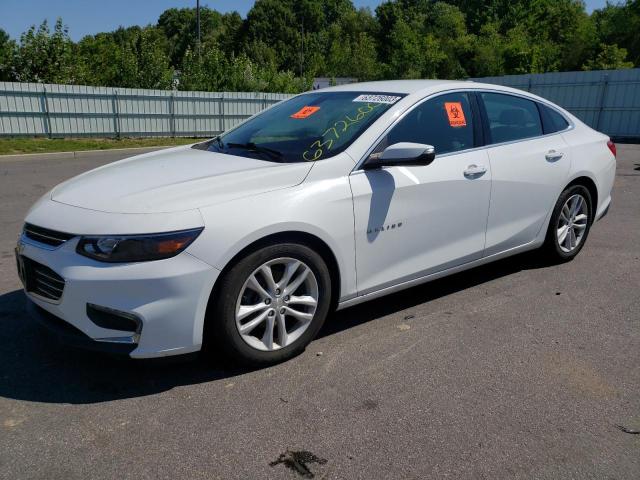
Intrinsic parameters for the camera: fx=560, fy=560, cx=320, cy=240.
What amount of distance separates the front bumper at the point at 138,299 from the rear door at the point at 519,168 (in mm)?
2371

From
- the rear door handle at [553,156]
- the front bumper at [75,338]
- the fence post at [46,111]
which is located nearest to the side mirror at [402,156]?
the rear door handle at [553,156]

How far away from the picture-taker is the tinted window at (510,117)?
4.27m

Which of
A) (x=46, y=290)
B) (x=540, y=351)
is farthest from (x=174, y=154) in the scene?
(x=540, y=351)

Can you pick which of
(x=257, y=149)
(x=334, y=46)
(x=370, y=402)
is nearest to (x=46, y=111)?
(x=257, y=149)

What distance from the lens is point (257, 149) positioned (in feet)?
12.3

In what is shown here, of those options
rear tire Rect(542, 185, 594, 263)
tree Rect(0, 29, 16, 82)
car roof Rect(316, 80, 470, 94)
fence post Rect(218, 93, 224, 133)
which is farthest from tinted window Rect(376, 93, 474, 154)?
tree Rect(0, 29, 16, 82)

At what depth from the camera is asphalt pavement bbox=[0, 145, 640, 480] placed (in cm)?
237

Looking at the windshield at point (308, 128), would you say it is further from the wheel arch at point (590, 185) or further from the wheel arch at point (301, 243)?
the wheel arch at point (590, 185)

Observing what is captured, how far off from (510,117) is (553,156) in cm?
52

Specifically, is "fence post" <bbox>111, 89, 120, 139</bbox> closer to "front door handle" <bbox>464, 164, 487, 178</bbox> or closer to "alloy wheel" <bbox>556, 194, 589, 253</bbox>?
"alloy wheel" <bbox>556, 194, 589, 253</bbox>

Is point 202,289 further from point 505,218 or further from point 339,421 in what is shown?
point 505,218

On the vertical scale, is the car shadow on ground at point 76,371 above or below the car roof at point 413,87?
below

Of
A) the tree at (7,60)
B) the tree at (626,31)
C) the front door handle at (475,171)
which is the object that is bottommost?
the front door handle at (475,171)

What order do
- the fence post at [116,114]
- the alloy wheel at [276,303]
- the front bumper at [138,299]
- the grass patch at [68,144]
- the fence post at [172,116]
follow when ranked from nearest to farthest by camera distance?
1. the front bumper at [138,299]
2. the alloy wheel at [276,303]
3. the grass patch at [68,144]
4. the fence post at [116,114]
5. the fence post at [172,116]
